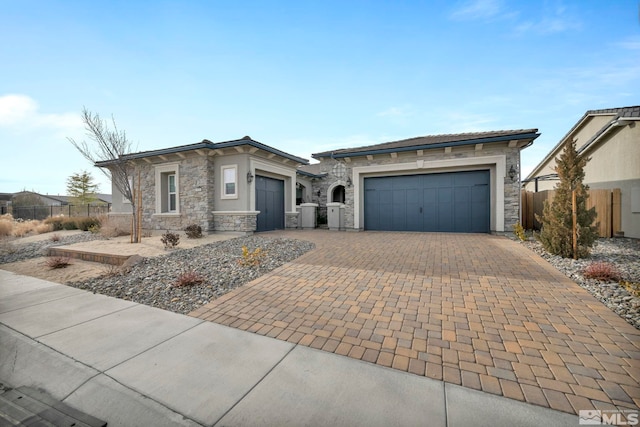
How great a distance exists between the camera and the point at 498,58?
7.61 meters

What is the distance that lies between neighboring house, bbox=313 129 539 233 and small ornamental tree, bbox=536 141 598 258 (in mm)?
3875

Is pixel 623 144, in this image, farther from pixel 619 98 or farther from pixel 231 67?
pixel 231 67

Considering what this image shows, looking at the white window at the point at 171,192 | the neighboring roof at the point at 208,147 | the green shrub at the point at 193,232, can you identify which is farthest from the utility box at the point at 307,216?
the white window at the point at 171,192

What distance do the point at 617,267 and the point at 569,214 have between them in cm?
140

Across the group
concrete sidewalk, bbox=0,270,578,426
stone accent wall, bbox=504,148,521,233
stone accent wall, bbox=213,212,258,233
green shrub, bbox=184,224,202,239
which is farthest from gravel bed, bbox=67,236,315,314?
stone accent wall, bbox=504,148,521,233

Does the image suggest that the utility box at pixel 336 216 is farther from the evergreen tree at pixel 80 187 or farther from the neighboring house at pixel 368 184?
the evergreen tree at pixel 80 187

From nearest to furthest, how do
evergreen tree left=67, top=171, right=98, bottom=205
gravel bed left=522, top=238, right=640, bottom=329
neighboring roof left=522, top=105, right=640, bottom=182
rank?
gravel bed left=522, top=238, right=640, bottom=329 < neighboring roof left=522, top=105, right=640, bottom=182 < evergreen tree left=67, top=171, right=98, bottom=205

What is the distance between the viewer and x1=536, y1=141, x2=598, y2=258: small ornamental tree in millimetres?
5887

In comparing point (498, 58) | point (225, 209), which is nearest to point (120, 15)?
point (225, 209)

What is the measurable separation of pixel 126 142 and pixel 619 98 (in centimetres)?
2140

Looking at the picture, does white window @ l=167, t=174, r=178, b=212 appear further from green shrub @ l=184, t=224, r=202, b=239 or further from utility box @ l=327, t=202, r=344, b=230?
utility box @ l=327, t=202, r=344, b=230

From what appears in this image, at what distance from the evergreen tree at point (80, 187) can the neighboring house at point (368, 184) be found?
22949mm

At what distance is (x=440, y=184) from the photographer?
11242mm

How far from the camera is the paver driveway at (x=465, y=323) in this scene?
2.09 metres
